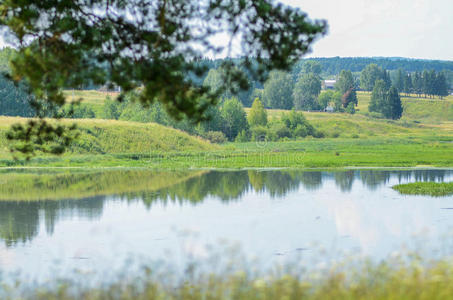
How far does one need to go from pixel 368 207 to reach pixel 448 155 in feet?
115

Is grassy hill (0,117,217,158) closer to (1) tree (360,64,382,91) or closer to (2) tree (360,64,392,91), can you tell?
(2) tree (360,64,392,91)

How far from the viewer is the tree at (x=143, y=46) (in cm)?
1120

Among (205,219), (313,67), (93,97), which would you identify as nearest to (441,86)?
(313,67)

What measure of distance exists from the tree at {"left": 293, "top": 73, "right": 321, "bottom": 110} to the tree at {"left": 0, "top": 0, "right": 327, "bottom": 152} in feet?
436

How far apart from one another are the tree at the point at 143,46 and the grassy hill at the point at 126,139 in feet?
147

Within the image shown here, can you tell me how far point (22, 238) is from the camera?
1927 centimetres

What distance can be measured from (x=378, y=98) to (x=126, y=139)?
94891 mm

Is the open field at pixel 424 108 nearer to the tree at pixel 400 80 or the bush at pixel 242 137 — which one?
the tree at pixel 400 80

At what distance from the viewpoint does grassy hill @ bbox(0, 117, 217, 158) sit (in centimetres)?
5925

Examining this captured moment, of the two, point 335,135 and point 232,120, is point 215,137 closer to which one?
point 232,120

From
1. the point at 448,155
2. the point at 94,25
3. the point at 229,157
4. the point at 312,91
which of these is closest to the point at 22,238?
the point at 94,25

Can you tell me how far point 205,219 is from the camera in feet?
74.3

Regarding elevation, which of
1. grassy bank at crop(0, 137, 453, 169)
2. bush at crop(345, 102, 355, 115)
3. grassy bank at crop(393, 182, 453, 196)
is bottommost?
grassy bank at crop(393, 182, 453, 196)

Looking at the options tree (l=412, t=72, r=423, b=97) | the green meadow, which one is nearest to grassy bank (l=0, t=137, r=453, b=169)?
the green meadow
